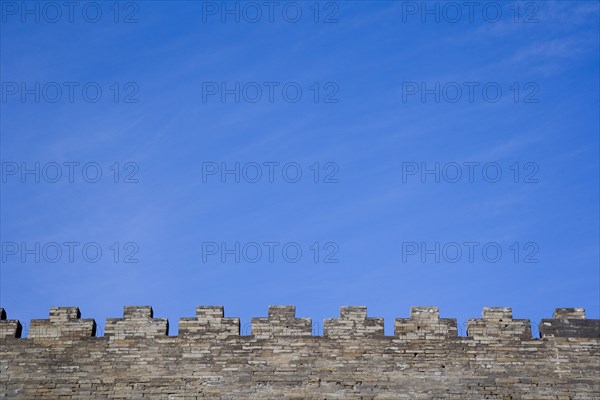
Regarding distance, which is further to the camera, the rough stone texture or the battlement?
the battlement

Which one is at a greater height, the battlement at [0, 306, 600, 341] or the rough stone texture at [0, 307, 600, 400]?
the battlement at [0, 306, 600, 341]

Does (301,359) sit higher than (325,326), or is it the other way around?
(325,326)

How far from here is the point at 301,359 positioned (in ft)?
90.0

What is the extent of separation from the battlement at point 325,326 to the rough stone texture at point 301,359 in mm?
23

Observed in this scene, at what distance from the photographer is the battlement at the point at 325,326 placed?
27.8m

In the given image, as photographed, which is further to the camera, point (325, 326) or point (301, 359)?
point (325, 326)

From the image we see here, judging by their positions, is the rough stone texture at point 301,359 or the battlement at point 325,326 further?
the battlement at point 325,326

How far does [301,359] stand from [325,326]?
1003mm

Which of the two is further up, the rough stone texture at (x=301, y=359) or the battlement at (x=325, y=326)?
the battlement at (x=325, y=326)

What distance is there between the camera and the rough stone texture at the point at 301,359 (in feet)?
88.4

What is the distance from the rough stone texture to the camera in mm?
26938

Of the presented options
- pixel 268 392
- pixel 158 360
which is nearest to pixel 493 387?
pixel 268 392

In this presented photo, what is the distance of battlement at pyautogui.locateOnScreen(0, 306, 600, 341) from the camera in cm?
2780

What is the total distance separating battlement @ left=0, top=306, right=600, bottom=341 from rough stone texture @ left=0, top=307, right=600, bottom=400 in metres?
0.02
